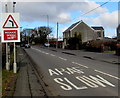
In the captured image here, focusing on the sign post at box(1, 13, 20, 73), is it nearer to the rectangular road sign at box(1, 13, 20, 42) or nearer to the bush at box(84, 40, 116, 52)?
the rectangular road sign at box(1, 13, 20, 42)

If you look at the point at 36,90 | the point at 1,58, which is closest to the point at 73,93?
the point at 36,90

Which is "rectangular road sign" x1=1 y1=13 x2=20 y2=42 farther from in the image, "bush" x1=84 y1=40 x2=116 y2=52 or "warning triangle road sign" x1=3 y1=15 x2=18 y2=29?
"bush" x1=84 y1=40 x2=116 y2=52

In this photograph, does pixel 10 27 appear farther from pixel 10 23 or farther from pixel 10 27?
pixel 10 23

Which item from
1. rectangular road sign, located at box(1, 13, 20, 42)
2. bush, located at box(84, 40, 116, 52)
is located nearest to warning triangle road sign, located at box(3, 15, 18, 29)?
rectangular road sign, located at box(1, 13, 20, 42)

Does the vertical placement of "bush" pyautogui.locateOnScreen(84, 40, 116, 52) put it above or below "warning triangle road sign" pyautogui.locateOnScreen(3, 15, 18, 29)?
below

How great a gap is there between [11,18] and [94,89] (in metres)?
6.39

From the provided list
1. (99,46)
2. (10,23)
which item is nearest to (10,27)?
(10,23)

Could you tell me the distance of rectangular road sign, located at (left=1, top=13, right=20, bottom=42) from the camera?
40.2 feet

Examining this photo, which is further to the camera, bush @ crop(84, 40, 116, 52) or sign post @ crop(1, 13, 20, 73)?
bush @ crop(84, 40, 116, 52)

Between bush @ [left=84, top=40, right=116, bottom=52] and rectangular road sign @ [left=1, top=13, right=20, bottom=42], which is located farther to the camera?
bush @ [left=84, top=40, right=116, bottom=52]

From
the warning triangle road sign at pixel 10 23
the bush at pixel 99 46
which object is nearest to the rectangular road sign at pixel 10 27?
the warning triangle road sign at pixel 10 23

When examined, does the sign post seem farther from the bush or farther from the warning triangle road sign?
the bush

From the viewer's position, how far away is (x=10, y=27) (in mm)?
12398

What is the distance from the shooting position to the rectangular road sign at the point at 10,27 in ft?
40.2
